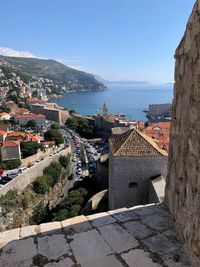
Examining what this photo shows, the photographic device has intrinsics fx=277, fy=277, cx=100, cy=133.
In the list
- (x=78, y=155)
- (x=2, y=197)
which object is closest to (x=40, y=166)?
(x=2, y=197)

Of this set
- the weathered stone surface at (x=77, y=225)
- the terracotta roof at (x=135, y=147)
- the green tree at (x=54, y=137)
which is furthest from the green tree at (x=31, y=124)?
the weathered stone surface at (x=77, y=225)

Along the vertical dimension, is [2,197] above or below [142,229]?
below

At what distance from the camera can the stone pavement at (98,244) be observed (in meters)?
2.27

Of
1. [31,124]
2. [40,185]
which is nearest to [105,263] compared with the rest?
[40,185]

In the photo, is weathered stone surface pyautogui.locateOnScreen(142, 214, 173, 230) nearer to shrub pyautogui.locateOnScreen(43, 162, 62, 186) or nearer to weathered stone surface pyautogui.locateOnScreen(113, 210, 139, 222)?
weathered stone surface pyautogui.locateOnScreen(113, 210, 139, 222)

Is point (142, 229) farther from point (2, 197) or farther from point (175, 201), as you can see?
point (2, 197)

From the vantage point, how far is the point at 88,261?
89.4 inches

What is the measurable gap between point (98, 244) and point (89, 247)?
0.10 metres

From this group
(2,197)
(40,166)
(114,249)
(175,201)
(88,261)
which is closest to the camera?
(88,261)

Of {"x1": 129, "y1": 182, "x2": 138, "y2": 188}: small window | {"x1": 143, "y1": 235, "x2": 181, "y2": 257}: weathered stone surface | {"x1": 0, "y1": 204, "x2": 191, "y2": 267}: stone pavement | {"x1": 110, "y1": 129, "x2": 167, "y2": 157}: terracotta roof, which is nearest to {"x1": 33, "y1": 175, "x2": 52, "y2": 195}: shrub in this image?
{"x1": 110, "y1": 129, "x2": 167, "y2": 157}: terracotta roof

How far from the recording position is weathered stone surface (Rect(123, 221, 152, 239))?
2.71 metres

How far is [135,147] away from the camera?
9.92m

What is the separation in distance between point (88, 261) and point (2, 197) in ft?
71.0

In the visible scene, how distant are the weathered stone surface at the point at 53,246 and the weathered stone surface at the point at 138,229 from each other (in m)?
0.67
